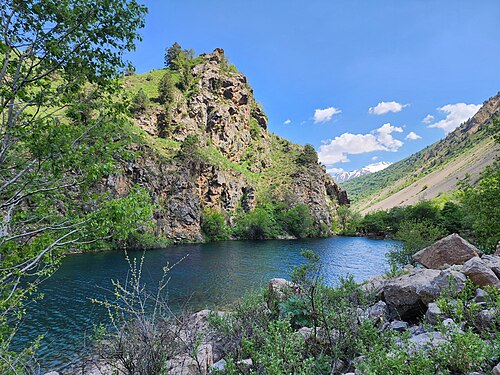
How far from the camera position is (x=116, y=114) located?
5.90 metres

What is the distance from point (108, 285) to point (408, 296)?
23087mm

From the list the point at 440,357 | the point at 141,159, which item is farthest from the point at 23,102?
the point at 141,159

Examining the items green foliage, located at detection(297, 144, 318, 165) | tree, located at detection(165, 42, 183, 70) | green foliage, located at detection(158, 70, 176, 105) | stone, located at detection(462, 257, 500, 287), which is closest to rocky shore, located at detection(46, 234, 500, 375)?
stone, located at detection(462, 257, 500, 287)

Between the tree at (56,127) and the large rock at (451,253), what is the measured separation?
1183cm

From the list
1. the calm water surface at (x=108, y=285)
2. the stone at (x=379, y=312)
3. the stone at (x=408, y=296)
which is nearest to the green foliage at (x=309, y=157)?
the calm water surface at (x=108, y=285)

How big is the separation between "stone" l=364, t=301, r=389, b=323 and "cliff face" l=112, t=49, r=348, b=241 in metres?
50.3

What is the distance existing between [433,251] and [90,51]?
14.2 meters

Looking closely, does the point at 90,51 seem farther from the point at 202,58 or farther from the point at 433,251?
the point at 202,58

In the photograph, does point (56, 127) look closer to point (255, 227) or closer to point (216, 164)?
point (255, 227)

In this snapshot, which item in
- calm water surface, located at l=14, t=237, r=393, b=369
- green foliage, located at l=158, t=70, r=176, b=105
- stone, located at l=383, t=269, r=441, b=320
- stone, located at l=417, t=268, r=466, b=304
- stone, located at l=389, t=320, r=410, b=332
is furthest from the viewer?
green foliage, located at l=158, t=70, r=176, b=105

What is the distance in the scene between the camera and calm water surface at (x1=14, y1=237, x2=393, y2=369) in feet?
43.0

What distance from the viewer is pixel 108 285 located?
22.6 m

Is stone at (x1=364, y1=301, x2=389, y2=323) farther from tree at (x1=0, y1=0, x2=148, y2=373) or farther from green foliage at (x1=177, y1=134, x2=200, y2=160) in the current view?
green foliage at (x1=177, y1=134, x2=200, y2=160)

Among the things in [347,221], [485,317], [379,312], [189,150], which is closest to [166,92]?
[189,150]
